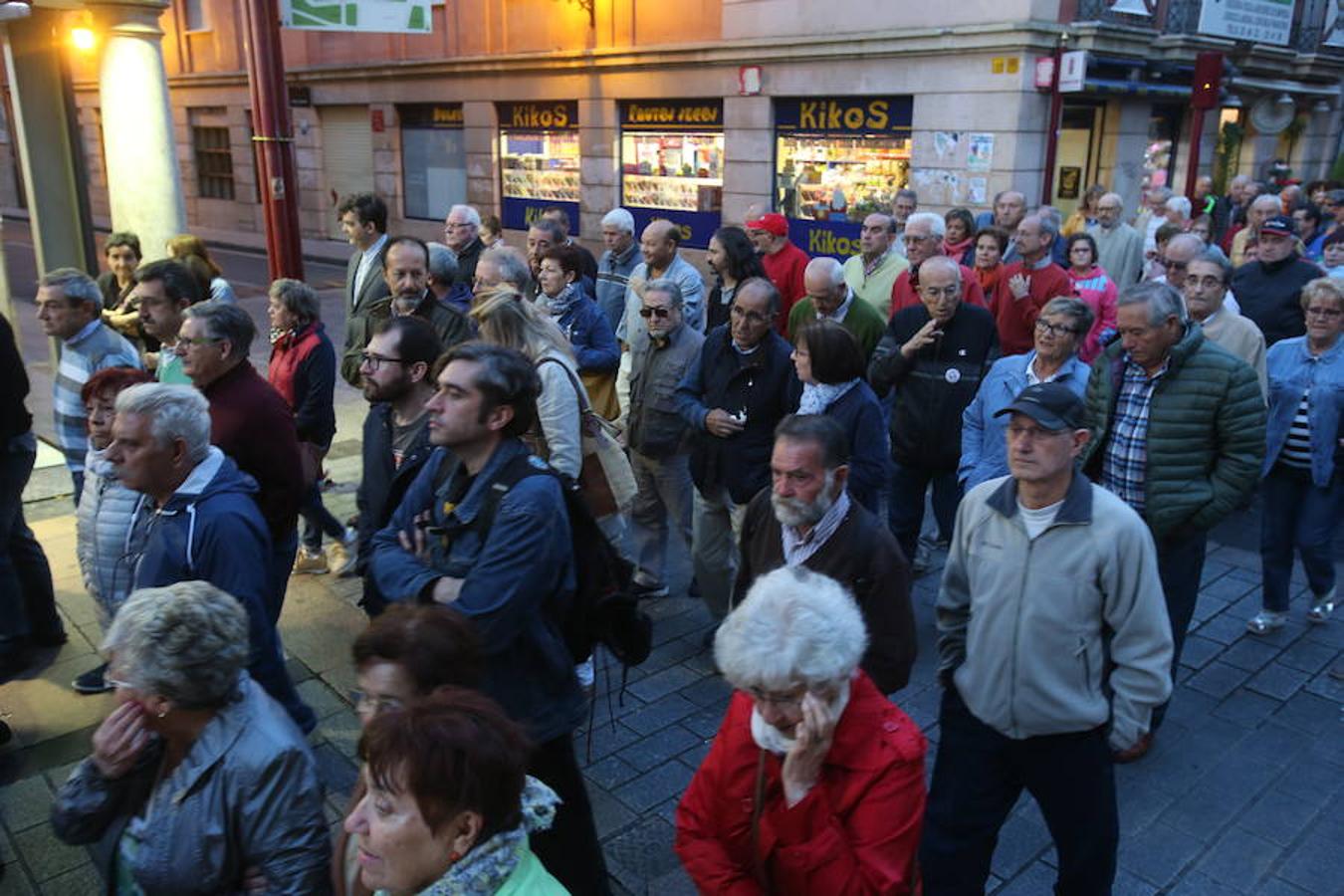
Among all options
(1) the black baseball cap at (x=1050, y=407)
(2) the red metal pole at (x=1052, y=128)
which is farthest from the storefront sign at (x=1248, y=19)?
(1) the black baseball cap at (x=1050, y=407)

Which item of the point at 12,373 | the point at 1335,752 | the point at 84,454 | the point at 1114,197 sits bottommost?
the point at 1335,752

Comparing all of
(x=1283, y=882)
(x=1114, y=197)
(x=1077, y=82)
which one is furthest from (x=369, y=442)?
(x=1077, y=82)

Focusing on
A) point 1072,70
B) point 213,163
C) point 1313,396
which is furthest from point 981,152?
point 213,163

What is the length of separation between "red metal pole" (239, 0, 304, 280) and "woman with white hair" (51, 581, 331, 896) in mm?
4598

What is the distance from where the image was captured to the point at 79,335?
500cm

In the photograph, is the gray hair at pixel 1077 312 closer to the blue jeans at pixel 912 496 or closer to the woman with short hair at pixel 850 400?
the woman with short hair at pixel 850 400

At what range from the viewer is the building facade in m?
13.6

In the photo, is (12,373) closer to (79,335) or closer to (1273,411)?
(79,335)

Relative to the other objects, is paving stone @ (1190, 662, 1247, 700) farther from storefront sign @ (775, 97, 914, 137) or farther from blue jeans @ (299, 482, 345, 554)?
storefront sign @ (775, 97, 914, 137)

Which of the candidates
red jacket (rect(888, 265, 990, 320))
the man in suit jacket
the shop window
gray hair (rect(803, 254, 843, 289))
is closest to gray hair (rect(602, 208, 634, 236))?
the man in suit jacket

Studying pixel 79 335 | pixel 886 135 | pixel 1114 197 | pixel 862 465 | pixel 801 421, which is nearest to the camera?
pixel 801 421

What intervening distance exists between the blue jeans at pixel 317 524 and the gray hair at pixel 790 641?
13.8 feet

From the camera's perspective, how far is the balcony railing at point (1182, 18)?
45.3 feet

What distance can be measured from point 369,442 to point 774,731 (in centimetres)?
257
